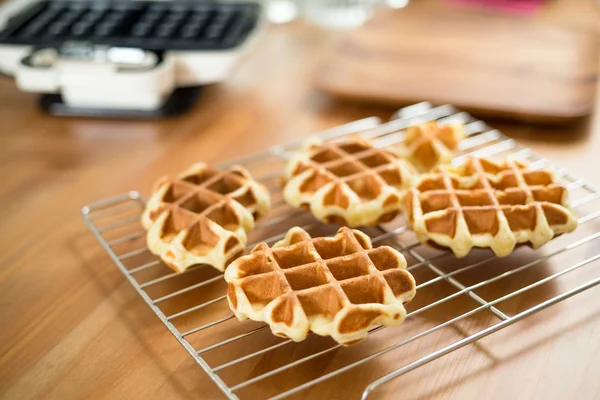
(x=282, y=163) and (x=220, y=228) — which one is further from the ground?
(x=220, y=228)

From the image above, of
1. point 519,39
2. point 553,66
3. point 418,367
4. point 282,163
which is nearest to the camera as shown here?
point 418,367

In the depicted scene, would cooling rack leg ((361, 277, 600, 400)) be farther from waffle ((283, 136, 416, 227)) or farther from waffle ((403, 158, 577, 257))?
waffle ((283, 136, 416, 227))

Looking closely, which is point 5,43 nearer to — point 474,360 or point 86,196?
point 86,196

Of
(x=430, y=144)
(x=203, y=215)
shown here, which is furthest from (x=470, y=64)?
(x=203, y=215)

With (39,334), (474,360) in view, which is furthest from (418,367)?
(39,334)

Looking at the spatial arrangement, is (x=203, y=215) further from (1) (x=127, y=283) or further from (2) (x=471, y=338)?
(2) (x=471, y=338)

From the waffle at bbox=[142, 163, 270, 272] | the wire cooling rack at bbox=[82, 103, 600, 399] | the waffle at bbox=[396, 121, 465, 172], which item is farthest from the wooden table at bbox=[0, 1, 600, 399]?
the waffle at bbox=[396, 121, 465, 172]

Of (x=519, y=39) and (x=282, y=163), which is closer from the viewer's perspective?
(x=282, y=163)
